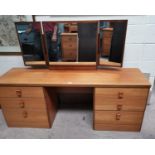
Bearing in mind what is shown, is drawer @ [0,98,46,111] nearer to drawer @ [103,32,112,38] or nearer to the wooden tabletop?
the wooden tabletop

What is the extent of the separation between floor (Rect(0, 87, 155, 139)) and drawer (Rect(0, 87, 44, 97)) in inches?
19.7

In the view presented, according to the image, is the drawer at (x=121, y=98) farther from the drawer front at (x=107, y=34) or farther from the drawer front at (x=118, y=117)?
the drawer front at (x=107, y=34)

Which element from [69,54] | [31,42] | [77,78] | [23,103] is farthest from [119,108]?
[31,42]

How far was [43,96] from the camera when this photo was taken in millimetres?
1511

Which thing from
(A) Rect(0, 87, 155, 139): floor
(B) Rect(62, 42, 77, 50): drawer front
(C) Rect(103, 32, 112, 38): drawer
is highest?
(C) Rect(103, 32, 112, 38): drawer

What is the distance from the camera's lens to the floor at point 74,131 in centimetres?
161

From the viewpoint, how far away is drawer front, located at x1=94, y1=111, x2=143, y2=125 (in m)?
1.53

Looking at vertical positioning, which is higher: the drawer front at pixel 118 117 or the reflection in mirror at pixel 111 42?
the reflection in mirror at pixel 111 42

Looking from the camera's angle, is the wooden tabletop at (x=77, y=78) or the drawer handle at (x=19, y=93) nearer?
the wooden tabletop at (x=77, y=78)

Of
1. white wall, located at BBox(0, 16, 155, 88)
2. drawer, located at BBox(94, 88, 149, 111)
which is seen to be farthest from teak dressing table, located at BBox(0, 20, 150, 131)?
white wall, located at BBox(0, 16, 155, 88)

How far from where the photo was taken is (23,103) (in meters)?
1.57

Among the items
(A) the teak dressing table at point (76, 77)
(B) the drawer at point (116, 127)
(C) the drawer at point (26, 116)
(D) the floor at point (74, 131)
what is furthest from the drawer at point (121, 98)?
(C) the drawer at point (26, 116)

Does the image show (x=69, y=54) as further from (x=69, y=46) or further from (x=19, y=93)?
(x=19, y=93)
